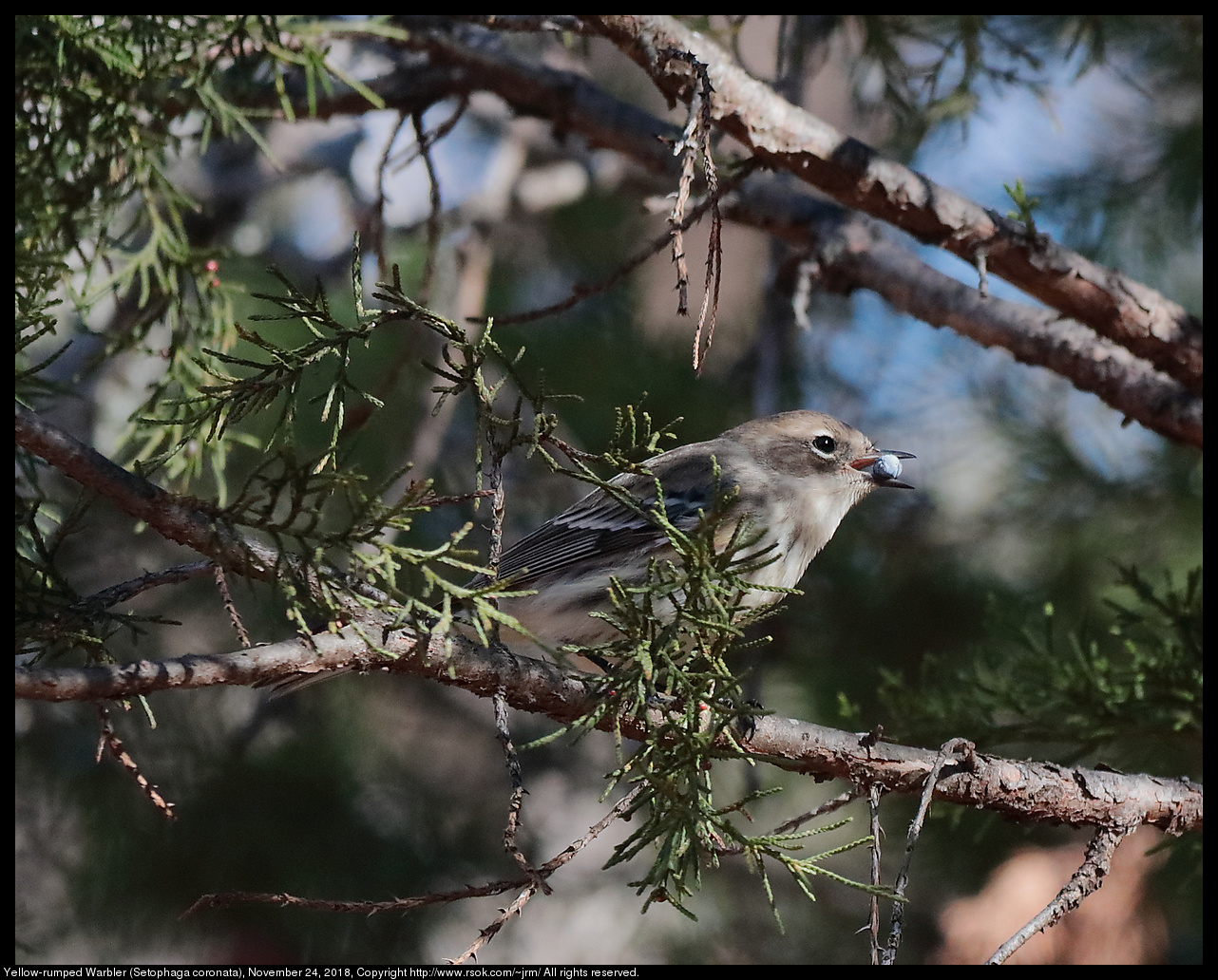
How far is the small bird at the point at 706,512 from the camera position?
288 centimetres

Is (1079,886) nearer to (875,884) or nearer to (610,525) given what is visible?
(875,884)

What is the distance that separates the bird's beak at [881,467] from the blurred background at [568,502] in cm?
49

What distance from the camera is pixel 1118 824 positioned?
7.37 feet

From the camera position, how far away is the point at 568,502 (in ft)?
15.1

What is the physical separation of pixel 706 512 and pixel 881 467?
0.52 meters

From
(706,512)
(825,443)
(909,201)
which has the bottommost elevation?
(706,512)

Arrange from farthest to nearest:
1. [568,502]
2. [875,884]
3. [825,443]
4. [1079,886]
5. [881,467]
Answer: [568,502] < [825,443] < [881,467] < [1079,886] < [875,884]

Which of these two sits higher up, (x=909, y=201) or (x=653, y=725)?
(x=909, y=201)


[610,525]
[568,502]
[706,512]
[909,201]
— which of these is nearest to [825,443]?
[706,512]

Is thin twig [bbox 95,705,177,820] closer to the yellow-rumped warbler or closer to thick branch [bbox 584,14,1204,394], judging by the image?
the yellow-rumped warbler

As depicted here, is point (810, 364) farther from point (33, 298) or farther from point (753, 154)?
point (33, 298)

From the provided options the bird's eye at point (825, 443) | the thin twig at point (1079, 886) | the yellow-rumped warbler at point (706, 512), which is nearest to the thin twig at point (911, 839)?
the thin twig at point (1079, 886)

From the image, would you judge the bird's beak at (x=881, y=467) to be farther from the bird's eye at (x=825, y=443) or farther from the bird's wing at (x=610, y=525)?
the bird's wing at (x=610, y=525)

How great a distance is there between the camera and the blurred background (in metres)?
3.66
